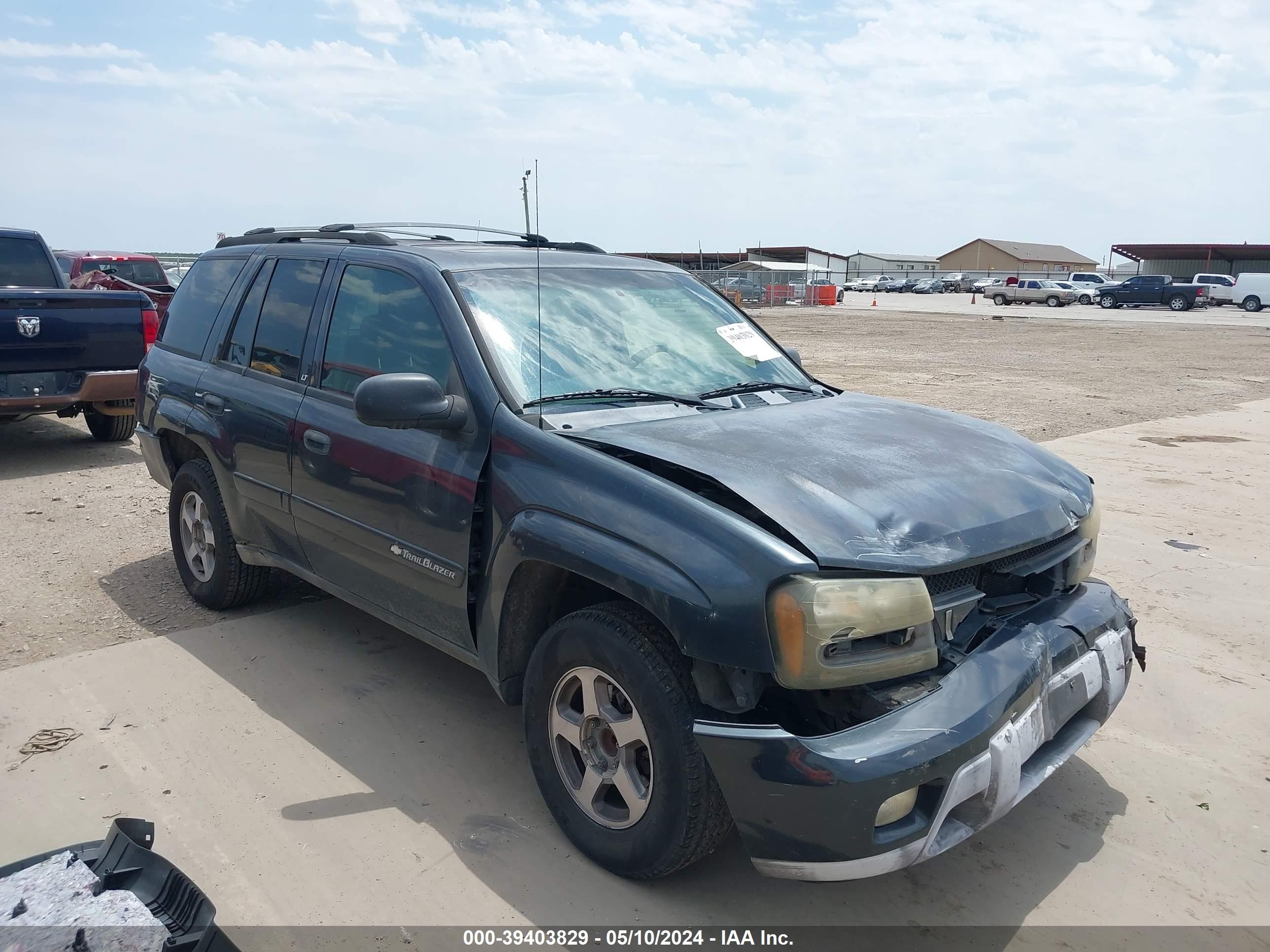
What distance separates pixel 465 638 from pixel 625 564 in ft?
3.13

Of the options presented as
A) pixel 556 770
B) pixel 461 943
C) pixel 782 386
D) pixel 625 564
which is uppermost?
pixel 782 386

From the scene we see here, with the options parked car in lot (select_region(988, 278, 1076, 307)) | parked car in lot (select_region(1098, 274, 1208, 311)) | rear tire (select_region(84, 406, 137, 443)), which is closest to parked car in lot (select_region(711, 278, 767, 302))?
parked car in lot (select_region(988, 278, 1076, 307))

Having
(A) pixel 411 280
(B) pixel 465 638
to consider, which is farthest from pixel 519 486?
(A) pixel 411 280

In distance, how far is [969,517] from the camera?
9.22 ft

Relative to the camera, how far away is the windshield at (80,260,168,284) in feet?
54.9

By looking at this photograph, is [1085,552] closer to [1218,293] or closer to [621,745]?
[621,745]

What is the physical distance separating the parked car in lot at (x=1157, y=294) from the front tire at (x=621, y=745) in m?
46.7

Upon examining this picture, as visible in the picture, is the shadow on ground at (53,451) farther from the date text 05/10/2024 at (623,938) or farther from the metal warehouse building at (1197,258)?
the metal warehouse building at (1197,258)

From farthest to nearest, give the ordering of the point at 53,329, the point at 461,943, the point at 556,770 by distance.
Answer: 1. the point at 53,329
2. the point at 556,770
3. the point at 461,943

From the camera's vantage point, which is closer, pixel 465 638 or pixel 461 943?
pixel 461 943

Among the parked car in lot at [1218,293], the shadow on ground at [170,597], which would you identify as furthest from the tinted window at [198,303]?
the parked car in lot at [1218,293]

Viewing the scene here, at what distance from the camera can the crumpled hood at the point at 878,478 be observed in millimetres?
2619

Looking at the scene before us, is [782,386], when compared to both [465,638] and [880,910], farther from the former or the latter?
[880,910]

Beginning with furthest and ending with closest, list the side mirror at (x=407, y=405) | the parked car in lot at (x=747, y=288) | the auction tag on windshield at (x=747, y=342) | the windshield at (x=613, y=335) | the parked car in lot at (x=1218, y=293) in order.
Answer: the parked car in lot at (x=747, y=288), the parked car in lot at (x=1218, y=293), the auction tag on windshield at (x=747, y=342), the windshield at (x=613, y=335), the side mirror at (x=407, y=405)
